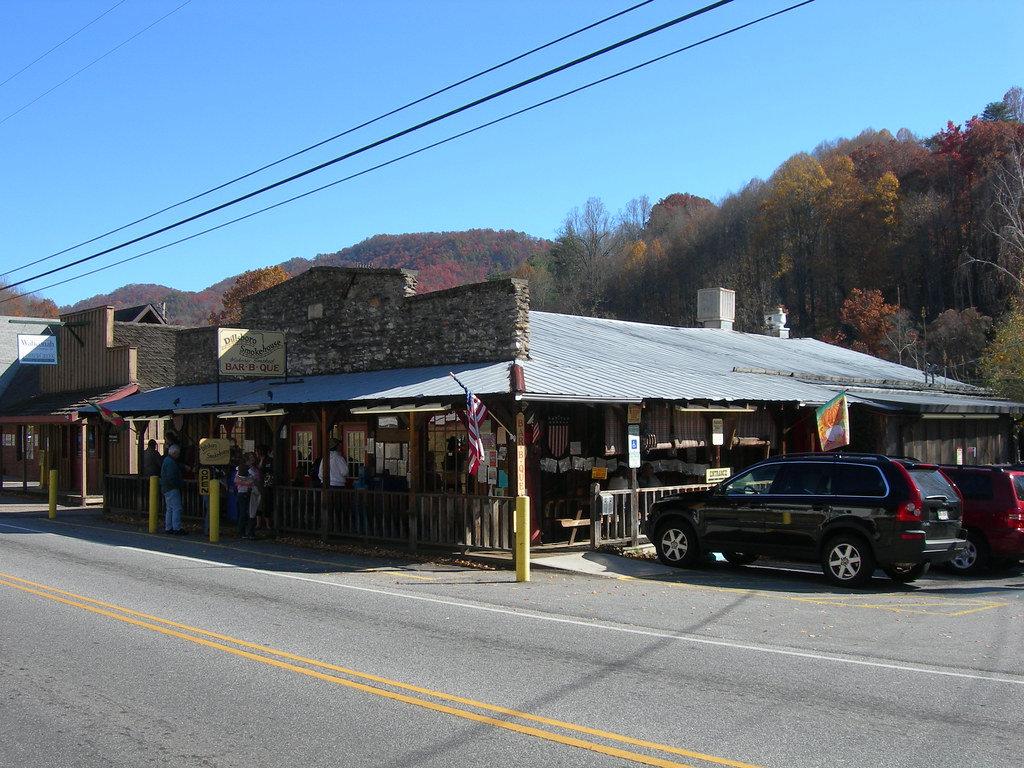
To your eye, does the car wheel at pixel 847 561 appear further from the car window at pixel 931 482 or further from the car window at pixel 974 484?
the car window at pixel 974 484

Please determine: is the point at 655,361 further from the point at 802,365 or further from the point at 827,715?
the point at 827,715

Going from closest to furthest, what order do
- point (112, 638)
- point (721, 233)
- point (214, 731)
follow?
point (214, 731) → point (112, 638) → point (721, 233)

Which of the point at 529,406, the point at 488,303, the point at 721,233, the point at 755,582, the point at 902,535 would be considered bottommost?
the point at 755,582

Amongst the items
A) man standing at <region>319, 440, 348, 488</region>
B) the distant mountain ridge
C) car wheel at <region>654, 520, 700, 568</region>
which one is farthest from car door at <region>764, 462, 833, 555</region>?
the distant mountain ridge

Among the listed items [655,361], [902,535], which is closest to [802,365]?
[655,361]

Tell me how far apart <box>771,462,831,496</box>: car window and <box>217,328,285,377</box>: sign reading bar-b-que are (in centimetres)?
1243

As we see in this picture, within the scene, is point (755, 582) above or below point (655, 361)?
below

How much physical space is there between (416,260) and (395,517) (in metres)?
74.8

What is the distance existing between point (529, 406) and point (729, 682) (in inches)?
337

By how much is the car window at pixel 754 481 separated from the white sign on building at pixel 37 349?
25642 millimetres

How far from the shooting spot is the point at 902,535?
11867mm

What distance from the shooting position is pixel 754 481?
13.6 m

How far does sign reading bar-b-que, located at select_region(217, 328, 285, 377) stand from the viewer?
65.7ft

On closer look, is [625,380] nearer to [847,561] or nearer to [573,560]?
[573,560]
